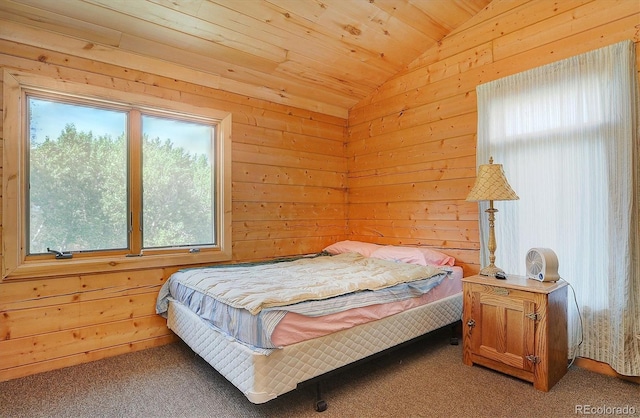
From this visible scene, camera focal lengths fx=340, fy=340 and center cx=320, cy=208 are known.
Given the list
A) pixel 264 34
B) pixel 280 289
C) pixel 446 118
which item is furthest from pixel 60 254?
pixel 446 118

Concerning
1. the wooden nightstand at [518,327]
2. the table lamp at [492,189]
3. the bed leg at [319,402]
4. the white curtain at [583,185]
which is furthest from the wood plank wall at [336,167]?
the bed leg at [319,402]

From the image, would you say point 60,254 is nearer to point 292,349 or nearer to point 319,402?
point 292,349

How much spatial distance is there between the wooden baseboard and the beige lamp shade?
1.21 m

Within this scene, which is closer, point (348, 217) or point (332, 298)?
point (332, 298)

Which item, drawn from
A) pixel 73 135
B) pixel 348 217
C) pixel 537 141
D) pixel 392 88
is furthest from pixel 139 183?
pixel 537 141

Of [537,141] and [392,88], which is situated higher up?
[392,88]

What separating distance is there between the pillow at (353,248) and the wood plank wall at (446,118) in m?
0.30

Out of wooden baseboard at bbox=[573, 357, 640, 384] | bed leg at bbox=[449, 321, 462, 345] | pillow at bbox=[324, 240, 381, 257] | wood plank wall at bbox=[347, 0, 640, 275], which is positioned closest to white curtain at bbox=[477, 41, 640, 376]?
wooden baseboard at bbox=[573, 357, 640, 384]

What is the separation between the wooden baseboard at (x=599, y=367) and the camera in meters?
2.16

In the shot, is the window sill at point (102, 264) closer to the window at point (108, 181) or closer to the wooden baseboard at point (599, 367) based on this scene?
the window at point (108, 181)

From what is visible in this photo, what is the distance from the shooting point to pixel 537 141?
2576 mm

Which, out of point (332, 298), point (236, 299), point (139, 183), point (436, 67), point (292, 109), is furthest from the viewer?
point (292, 109)

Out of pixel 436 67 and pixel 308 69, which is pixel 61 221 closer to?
pixel 308 69

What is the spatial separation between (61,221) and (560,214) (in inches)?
142
